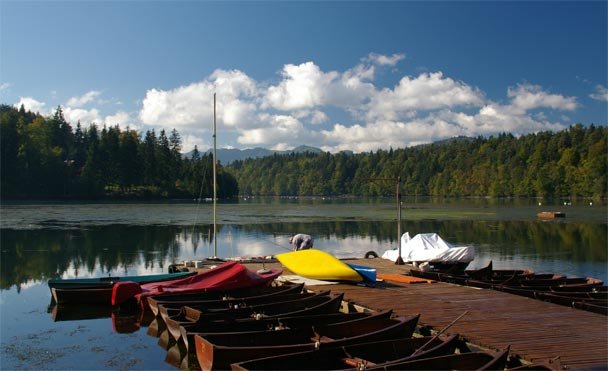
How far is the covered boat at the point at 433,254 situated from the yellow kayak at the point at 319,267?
5.56m

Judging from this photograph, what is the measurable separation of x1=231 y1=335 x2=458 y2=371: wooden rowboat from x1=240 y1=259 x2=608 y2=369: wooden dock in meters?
1.27

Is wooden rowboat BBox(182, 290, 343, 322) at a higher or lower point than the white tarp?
lower

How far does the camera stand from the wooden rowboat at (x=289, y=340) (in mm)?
10750

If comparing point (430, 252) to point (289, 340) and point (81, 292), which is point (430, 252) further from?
point (289, 340)

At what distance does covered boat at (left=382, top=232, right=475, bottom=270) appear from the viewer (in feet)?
83.3

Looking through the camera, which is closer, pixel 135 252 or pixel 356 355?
pixel 356 355

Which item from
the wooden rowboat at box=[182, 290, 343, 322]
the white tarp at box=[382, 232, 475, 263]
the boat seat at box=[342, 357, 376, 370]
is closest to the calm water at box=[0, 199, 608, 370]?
the wooden rowboat at box=[182, 290, 343, 322]

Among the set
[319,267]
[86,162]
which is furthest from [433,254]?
[86,162]

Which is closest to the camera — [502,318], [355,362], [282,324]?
[355,362]

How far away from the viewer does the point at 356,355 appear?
10.9 meters

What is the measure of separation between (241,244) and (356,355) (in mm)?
33194

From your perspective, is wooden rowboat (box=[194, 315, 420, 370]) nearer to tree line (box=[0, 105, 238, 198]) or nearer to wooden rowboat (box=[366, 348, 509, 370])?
wooden rowboat (box=[366, 348, 509, 370])

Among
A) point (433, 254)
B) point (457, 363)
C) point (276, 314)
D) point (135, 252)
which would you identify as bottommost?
point (135, 252)

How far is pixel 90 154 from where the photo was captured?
12031 cm
